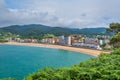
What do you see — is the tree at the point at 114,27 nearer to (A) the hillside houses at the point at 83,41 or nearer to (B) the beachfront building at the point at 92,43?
(A) the hillside houses at the point at 83,41

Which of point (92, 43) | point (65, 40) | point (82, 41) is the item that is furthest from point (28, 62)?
point (65, 40)

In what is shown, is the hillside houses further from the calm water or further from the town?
the calm water

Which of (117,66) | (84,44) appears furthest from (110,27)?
(84,44)

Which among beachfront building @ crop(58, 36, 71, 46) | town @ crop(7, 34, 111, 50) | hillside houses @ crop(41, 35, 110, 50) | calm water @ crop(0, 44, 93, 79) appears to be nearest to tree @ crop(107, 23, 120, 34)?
calm water @ crop(0, 44, 93, 79)

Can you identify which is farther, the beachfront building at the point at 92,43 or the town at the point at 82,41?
the town at the point at 82,41

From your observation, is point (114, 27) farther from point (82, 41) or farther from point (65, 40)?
point (65, 40)

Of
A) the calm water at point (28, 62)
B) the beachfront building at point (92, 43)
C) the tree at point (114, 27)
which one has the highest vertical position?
the tree at point (114, 27)

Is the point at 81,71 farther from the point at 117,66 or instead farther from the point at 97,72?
the point at 117,66

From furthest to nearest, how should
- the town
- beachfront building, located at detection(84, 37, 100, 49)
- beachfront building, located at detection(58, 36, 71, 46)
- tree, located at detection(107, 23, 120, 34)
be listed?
beachfront building, located at detection(58, 36, 71, 46) < the town < beachfront building, located at detection(84, 37, 100, 49) < tree, located at detection(107, 23, 120, 34)

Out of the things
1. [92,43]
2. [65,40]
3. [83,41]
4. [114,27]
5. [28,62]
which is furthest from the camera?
[65,40]

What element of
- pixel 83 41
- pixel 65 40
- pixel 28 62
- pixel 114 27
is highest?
pixel 114 27

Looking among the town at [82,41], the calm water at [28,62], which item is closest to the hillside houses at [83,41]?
the town at [82,41]
